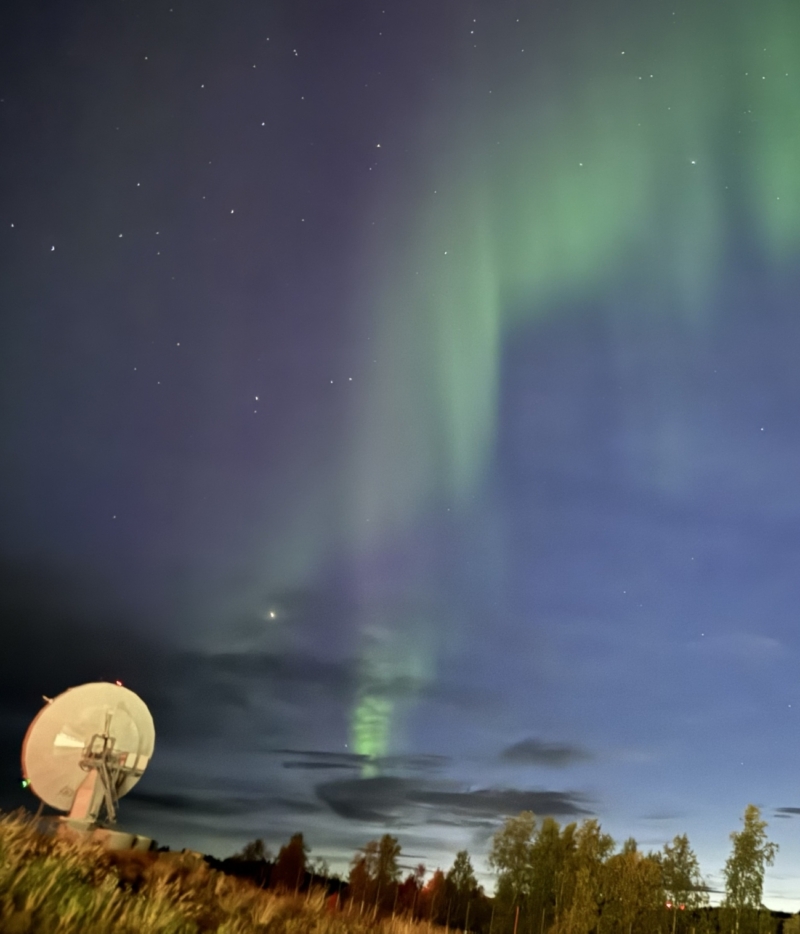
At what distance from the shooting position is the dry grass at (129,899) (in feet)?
27.9

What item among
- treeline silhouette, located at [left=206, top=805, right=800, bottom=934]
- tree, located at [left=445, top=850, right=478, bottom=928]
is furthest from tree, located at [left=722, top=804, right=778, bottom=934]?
tree, located at [left=445, top=850, right=478, bottom=928]

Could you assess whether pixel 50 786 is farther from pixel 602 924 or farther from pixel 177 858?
pixel 602 924

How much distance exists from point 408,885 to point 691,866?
38.9 meters

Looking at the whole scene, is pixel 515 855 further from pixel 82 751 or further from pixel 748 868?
pixel 82 751

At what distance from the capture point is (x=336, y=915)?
611 inches

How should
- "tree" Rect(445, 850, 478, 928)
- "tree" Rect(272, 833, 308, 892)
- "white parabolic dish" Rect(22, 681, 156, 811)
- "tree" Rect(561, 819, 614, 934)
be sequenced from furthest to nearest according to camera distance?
"tree" Rect(272, 833, 308, 892) < "tree" Rect(445, 850, 478, 928) < "tree" Rect(561, 819, 614, 934) < "white parabolic dish" Rect(22, 681, 156, 811)

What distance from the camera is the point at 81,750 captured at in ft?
84.5

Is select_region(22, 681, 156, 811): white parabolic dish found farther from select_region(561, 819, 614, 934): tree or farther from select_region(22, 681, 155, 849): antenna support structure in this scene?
select_region(561, 819, 614, 934): tree

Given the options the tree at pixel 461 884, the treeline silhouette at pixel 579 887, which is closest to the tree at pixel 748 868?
the treeline silhouette at pixel 579 887

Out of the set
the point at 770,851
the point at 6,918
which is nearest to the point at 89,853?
the point at 6,918

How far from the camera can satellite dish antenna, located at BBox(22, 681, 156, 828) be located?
2536cm

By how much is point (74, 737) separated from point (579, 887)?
1860 inches

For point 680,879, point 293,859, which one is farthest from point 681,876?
point 293,859

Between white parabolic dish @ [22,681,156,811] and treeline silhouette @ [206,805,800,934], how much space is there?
26.8m
